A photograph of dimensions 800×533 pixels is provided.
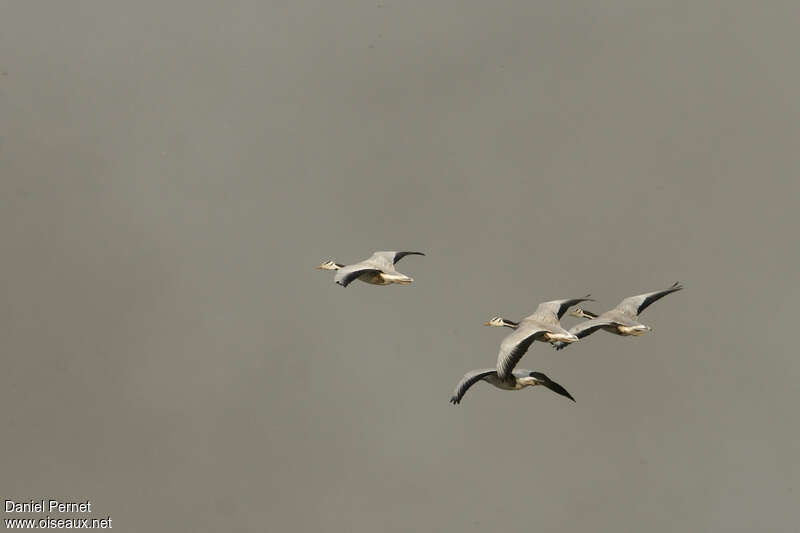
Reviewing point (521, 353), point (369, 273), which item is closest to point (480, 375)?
point (521, 353)

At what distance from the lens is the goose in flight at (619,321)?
3030 cm

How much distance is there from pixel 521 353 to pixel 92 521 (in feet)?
124

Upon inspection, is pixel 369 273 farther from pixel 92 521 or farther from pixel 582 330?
pixel 92 521

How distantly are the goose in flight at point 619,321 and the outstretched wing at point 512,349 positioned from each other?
215cm

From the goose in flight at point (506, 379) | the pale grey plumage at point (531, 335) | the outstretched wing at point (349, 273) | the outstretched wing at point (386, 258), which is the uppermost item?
the outstretched wing at point (386, 258)

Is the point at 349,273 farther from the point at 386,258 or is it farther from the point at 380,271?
the point at 386,258

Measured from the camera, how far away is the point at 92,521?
58.9 m

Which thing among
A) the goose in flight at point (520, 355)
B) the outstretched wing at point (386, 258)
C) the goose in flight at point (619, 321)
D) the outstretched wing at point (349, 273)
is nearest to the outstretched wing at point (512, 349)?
the goose in flight at point (520, 355)

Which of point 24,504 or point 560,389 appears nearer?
point 560,389

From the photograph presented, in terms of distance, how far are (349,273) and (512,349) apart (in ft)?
17.5

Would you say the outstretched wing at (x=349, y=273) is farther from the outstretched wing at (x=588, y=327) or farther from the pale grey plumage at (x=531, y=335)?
the outstretched wing at (x=588, y=327)

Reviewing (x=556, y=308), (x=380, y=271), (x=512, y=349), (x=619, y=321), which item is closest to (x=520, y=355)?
(x=512, y=349)

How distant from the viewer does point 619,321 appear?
31.1 metres

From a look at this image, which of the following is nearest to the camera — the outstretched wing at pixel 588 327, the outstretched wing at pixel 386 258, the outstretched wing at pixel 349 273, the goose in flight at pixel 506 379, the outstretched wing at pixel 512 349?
the outstretched wing at pixel 512 349
